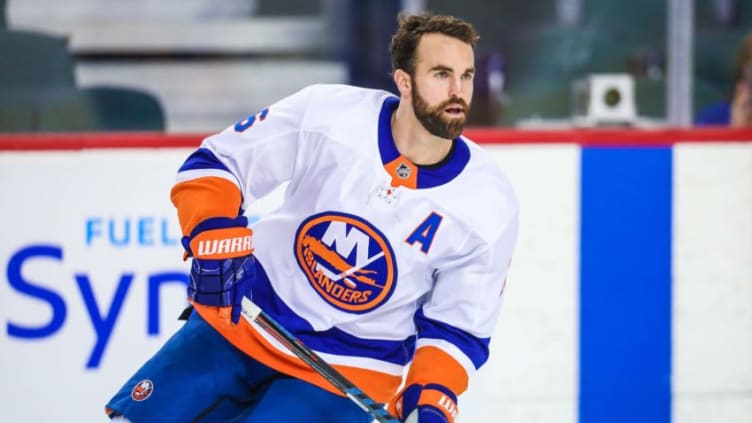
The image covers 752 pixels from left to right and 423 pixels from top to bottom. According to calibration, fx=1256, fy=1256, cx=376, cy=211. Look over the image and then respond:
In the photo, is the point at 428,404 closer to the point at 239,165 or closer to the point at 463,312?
the point at 463,312

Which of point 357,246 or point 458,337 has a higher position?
point 357,246

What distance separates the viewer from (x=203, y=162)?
2041 mm

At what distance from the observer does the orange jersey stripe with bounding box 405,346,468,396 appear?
6.75 feet

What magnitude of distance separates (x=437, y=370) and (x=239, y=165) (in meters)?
0.47

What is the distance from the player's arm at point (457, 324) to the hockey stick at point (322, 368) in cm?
5

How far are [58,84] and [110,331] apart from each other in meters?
0.67

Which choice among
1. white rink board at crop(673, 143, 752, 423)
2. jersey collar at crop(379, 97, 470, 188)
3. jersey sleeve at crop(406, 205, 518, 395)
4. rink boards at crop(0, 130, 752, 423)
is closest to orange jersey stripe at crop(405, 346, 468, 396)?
jersey sleeve at crop(406, 205, 518, 395)

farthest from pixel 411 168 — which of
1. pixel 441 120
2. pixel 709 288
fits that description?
pixel 709 288

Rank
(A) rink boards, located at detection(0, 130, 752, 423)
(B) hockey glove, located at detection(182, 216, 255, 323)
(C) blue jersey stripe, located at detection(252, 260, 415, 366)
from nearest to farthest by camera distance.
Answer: (B) hockey glove, located at detection(182, 216, 255, 323) → (C) blue jersey stripe, located at detection(252, 260, 415, 366) → (A) rink boards, located at detection(0, 130, 752, 423)

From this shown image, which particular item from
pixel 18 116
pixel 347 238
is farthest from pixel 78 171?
pixel 347 238

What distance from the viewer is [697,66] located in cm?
324

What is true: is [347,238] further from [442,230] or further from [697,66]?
[697,66]

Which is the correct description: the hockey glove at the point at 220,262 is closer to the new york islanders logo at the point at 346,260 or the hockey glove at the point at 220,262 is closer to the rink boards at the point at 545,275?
the new york islanders logo at the point at 346,260

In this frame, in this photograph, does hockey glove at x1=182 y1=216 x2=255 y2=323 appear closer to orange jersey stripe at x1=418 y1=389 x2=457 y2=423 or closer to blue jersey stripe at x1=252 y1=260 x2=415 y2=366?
blue jersey stripe at x1=252 y1=260 x2=415 y2=366
